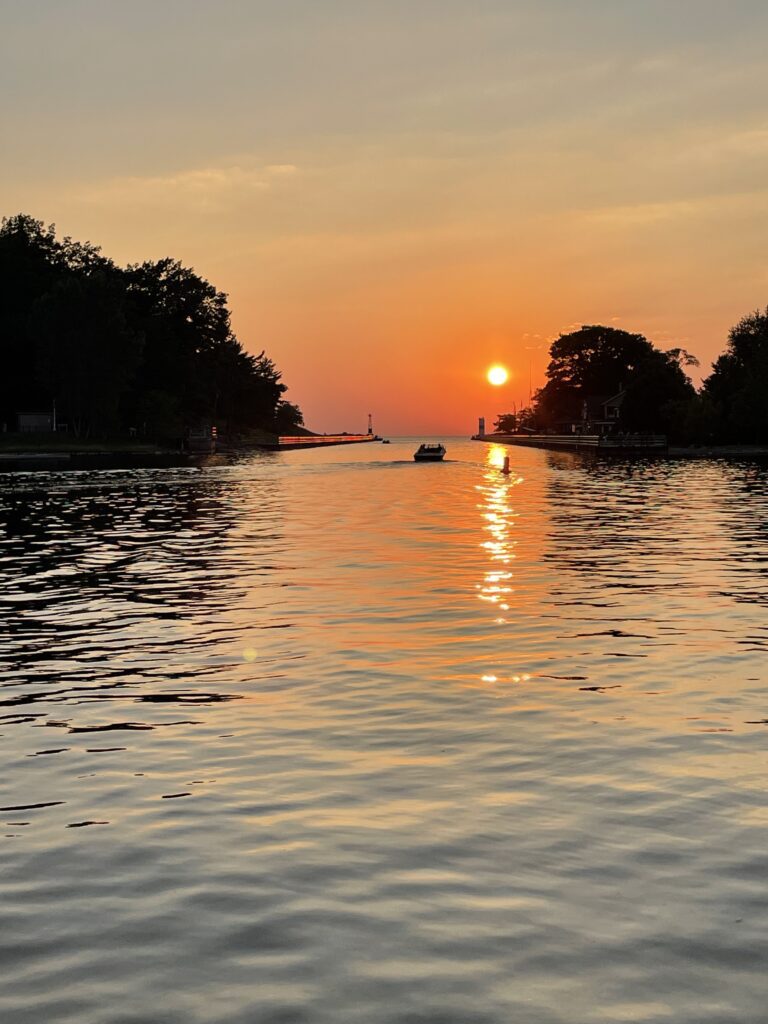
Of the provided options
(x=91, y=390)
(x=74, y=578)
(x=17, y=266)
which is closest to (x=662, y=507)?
(x=74, y=578)

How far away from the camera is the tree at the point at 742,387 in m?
132

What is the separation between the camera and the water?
6453mm

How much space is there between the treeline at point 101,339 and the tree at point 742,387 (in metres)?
69.0

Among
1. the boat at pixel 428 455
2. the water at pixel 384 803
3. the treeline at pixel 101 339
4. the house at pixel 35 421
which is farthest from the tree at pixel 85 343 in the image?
the water at pixel 384 803

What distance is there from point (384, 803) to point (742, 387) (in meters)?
138

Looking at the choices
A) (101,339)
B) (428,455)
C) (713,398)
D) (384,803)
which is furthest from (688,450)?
(384,803)

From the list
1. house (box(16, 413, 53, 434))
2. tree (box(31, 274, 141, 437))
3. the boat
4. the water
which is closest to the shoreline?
the boat

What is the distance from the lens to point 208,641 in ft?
59.4

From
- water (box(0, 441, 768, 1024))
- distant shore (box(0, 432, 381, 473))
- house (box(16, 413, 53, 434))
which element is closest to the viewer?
water (box(0, 441, 768, 1024))

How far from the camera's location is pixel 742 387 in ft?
459

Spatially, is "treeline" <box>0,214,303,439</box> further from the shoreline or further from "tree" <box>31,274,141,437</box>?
the shoreline

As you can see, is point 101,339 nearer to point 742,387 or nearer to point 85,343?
point 85,343

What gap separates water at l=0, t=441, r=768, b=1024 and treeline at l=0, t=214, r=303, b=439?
12084 centimetres

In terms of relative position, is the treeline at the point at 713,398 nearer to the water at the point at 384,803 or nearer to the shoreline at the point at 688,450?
the shoreline at the point at 688,450
